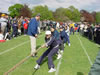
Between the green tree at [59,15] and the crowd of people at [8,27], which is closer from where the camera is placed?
the crowd of people at [8,27]

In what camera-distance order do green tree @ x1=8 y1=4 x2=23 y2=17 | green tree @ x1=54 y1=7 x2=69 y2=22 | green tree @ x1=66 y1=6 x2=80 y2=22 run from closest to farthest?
green tree @ x1=54 y1=7 x2=69 y2=22
green tree @ x1=66 y1=6 x2=80 y2=22
green tree @ x1=8 y1=4 x2=23 y2=17

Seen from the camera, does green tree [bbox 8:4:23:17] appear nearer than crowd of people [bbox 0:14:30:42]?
No

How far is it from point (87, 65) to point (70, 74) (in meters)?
1.58

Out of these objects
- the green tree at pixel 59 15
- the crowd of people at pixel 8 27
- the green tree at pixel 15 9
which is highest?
the green tree at pixel 15 9

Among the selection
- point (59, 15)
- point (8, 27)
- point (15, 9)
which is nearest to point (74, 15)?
point (59, 15)

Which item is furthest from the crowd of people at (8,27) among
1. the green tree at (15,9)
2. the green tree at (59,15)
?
the green tree at (15,9)

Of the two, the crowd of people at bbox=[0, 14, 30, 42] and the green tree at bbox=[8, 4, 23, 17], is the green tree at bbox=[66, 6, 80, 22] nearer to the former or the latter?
the green tree at bbox=[8, 4, 23, 17]

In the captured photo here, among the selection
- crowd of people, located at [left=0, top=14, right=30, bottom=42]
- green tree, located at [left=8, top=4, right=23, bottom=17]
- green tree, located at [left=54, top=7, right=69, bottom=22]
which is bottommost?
crowd of people, located at [left=0, top=14, right=30, bottom=42]

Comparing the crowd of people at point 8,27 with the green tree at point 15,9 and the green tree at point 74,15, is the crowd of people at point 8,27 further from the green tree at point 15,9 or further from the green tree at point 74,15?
the green tree at point 15,9

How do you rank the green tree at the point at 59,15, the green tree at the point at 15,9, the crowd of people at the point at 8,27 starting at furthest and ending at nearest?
the green tree at the point at 15,9, the green tree at the point at 59,15, the crowd of people at the point at 8,27

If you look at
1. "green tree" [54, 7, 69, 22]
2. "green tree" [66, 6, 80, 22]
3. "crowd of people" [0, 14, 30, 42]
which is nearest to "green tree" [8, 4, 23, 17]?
"green tree" [54, 7, 69, 22]

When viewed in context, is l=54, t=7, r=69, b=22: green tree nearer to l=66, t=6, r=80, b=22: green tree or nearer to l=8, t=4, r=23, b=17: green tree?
l=66, t=6, r=80, b=22: green tree

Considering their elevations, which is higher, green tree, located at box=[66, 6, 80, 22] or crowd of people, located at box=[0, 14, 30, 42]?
green tree, located at box=[66, 6, 80, 22]

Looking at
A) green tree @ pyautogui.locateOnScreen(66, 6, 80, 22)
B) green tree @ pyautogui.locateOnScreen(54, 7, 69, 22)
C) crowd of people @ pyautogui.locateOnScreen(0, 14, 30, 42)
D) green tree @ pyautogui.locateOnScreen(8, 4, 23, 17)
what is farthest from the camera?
green tree @ pyautogui.locateOnScreen(8, 4, 23, 17)
